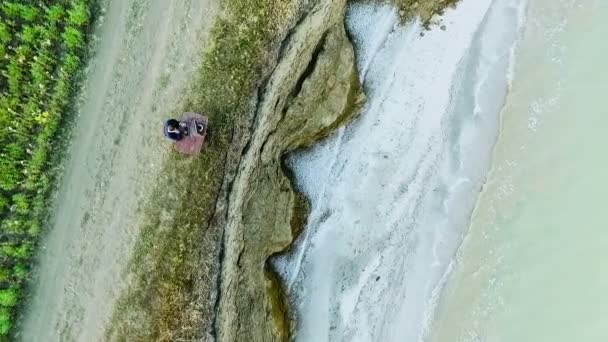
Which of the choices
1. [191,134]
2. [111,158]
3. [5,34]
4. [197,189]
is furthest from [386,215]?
[5,34]

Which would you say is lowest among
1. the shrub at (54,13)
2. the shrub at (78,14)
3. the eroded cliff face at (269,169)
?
the eroded cliff face at (269,169)

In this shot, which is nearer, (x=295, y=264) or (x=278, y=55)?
(x=278, y=55)

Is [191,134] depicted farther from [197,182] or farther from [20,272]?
[20,272]

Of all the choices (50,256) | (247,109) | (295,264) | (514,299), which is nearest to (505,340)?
(514,299)

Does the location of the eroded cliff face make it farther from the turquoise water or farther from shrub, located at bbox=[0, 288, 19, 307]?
shrub, located at bbox=[0, 288, 19, 307]

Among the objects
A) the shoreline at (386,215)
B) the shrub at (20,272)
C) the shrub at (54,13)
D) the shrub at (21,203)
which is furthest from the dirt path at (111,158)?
the shoreline at (386,215)

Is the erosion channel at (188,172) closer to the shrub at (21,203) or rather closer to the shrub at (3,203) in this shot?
the shrub at (21,203)

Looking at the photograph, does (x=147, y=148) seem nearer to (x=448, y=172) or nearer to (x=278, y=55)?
(x=278, y=55)

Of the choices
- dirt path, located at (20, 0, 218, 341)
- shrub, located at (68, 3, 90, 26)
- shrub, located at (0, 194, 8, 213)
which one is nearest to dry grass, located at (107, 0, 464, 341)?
dirt path, located at (20, 0, 218, 341)
